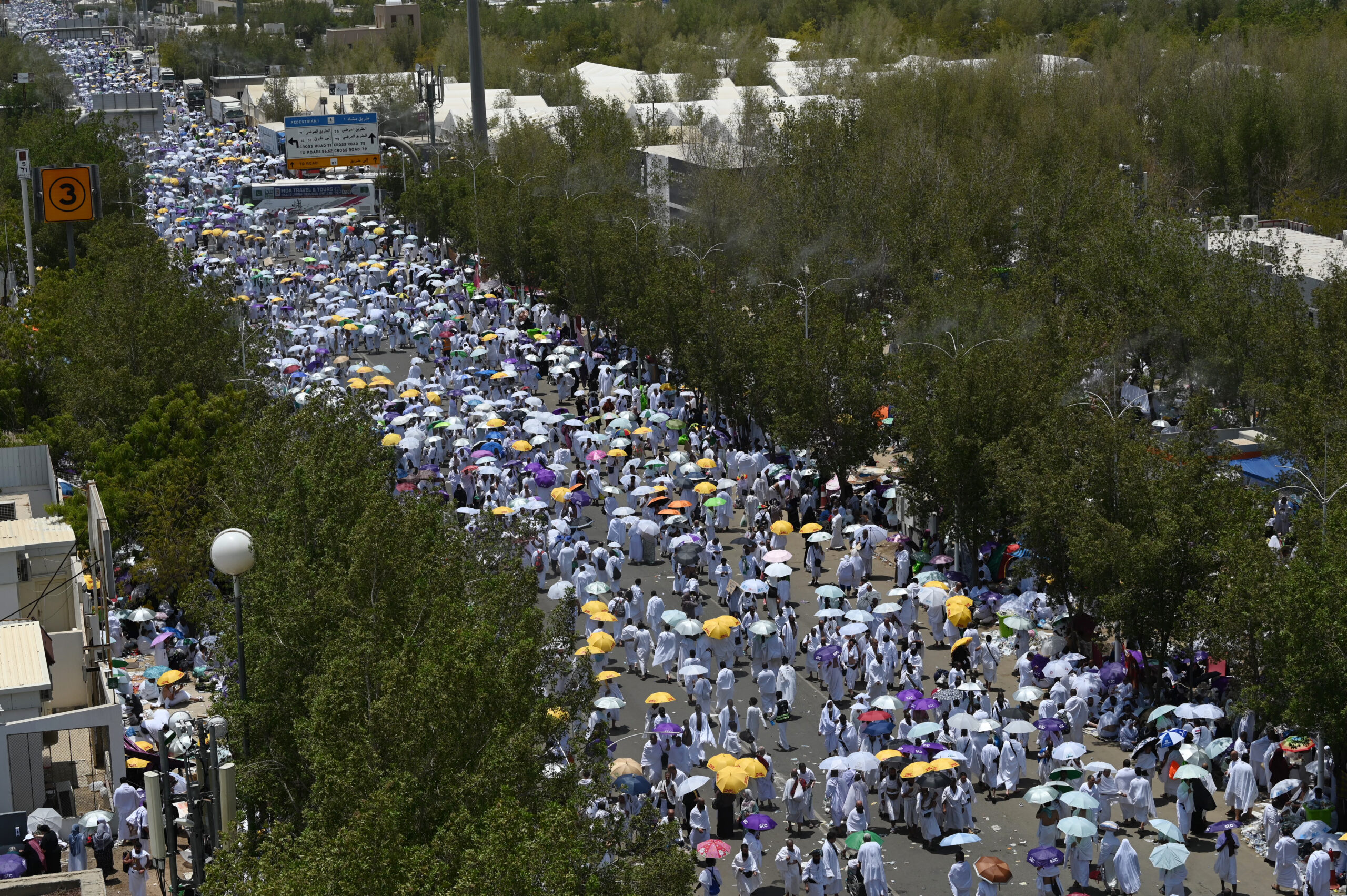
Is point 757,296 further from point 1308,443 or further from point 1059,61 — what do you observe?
point 1059,61

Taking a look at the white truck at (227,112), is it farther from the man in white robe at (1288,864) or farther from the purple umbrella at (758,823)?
the man in white robe at (1288,864)

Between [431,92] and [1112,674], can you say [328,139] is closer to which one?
[431,92]

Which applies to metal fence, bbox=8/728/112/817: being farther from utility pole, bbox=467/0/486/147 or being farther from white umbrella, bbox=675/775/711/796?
utility pole, bbox=467/0/486/147

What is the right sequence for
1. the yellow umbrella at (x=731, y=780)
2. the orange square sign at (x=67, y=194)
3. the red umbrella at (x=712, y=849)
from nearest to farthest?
the red umbrella at (x=712, y=849), the yellow umbrella at (x=731, y=780), the orange square sign at (x=67, y=194)

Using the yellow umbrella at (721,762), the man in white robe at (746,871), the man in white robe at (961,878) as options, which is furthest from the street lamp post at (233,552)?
the man in white robe at (961,878)

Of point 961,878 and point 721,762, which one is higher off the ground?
point 721,762

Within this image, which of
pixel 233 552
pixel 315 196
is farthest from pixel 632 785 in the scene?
pixel 315 196

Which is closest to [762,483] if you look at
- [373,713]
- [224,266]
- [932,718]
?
[932,718]
